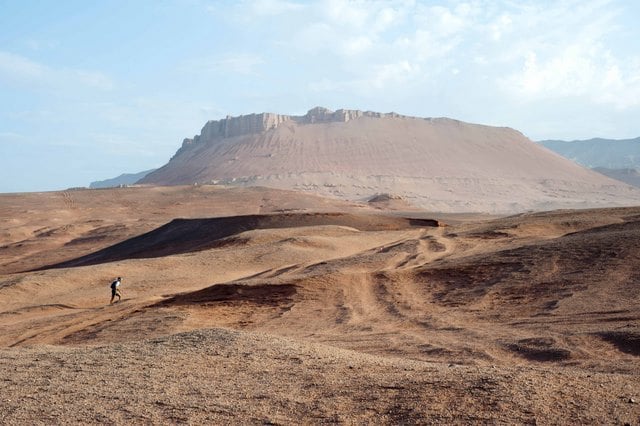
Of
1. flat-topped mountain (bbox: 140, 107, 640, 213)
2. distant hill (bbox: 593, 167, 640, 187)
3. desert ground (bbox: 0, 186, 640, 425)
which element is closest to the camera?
desert ground (bbox: 0, 186, 640, 425)

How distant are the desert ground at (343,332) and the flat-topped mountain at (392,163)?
7018 centimetres

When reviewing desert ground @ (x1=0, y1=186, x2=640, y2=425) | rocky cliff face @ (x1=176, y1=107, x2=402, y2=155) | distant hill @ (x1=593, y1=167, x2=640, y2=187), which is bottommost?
desert ground @ (x1=0, y1=186, x2=640, y2=425)

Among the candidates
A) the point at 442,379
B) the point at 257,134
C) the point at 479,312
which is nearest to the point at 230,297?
the point at 479,312

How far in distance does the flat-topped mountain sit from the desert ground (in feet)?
230

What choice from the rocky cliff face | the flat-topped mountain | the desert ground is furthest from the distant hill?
the desert ground

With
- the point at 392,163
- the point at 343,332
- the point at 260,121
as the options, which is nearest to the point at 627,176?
the point at 392,163

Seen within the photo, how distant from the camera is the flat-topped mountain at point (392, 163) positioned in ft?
350

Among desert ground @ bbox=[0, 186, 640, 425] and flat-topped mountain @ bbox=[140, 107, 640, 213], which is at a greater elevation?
flat-topped mountain @ bbox=[140, 107, 640, 213]

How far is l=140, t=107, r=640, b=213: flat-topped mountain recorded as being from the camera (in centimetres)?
10669

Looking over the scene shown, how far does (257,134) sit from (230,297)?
430 ft

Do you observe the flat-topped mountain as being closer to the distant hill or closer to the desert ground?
the distant hill

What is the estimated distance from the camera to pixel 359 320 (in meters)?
15.6

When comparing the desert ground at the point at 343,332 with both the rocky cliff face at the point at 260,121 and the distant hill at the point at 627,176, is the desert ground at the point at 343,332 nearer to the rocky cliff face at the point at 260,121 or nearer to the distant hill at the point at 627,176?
the rocky cliff face at the point at 260,121

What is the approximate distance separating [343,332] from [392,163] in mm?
112318
